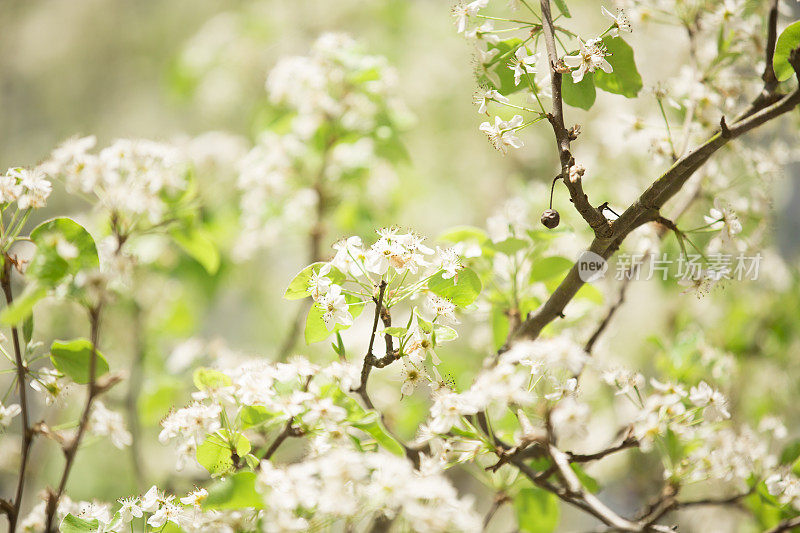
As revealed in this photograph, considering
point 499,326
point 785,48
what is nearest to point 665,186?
point 785,48

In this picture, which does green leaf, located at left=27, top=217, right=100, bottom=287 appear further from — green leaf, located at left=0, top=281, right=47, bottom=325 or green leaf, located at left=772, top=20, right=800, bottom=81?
green leaf, located at left=772, top=20, right=800, bottom=81

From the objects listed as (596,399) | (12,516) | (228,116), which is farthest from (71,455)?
(228,116)

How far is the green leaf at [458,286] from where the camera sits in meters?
0.73

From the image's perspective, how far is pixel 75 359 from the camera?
0.69 meters

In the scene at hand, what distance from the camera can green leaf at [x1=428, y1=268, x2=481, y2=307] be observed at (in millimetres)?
729

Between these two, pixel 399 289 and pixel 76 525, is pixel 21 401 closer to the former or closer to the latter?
pixel 76 525

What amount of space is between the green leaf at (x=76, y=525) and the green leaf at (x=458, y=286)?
Result: 49 centimetres

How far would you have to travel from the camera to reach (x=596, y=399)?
60.7 inches

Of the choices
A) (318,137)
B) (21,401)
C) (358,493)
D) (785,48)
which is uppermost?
(318,137)

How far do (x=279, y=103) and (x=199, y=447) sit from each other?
2.61 feet

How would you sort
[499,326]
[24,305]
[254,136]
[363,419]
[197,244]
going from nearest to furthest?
[24,305] → [363,419] → [499,326] → [197,244] → [254,136]

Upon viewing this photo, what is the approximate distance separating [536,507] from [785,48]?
0.64 meters

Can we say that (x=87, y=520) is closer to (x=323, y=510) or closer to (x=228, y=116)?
(x=323, y=510)

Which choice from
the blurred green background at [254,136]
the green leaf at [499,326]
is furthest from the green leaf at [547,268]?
the blurred green background at [254,136]
